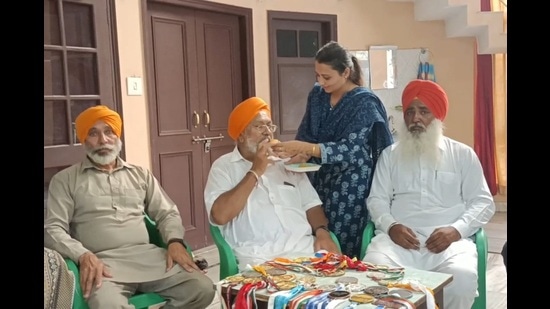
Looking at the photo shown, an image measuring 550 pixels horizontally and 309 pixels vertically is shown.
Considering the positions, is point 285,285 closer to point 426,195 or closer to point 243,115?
point 243,115

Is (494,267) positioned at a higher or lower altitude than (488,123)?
lower

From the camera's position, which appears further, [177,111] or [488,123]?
[488,123]

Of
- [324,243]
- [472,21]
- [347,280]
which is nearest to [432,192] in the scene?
[324,243]

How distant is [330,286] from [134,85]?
2560 millimetres

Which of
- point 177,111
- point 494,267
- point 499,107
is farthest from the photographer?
point 499,107

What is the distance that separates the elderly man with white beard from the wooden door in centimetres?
207

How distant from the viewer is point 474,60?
5.52m

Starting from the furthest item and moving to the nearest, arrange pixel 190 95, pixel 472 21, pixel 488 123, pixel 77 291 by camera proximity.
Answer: pixel 488 123 → pixel 472 21 → pixel 190 95 → pixel 77 291

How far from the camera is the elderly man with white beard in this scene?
241cm

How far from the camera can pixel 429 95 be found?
2.56 metres

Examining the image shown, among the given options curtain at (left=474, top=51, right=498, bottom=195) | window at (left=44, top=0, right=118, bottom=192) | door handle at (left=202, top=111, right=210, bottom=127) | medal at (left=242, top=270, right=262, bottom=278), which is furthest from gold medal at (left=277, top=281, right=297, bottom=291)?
curtain at (left=474, top=51, right=498, bottom=195)

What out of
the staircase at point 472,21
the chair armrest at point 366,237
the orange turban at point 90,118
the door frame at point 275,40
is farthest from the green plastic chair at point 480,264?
the staircase at point 472,21

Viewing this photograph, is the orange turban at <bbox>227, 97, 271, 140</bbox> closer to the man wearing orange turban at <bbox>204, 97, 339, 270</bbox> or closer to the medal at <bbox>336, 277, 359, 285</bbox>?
the man wearing orange turban at <bbox>204, 97, 339, 270</bbox>

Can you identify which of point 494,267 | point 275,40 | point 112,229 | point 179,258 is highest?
point 275,40
